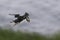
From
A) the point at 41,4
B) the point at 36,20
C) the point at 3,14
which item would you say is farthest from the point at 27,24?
the point at 41,4

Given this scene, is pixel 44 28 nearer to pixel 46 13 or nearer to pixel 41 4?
pixel 46 13

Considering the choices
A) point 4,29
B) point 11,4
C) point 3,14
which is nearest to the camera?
point 4,29

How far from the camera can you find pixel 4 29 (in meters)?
4.75

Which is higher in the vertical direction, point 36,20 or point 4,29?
point 36,20

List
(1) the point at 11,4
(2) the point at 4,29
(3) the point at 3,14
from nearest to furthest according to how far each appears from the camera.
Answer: (2) the point at 4,29, (3) the point at 3,14, (1) the point at 11,4

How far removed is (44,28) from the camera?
16.4 ft

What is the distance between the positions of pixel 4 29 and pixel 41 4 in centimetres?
161

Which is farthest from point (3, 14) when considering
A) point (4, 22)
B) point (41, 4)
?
point (41, 4)

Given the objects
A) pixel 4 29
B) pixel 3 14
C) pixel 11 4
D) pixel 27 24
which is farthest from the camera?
pixel 11 4

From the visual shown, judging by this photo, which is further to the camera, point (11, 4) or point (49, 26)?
point (11, 4)

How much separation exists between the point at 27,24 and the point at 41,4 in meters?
1.15

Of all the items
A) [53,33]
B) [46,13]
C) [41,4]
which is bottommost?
[53,33]

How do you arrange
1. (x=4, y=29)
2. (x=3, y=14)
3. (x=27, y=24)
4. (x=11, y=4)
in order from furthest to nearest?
(x=11, y=4)
(x=3, y=14)
(x=27, y=24)
(x=4, y=29)

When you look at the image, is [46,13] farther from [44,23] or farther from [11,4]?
[11,4]
